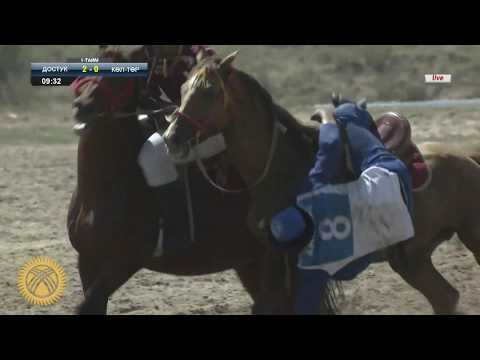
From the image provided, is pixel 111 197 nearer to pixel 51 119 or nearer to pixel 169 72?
pixel 169 72

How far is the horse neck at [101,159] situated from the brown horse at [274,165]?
2.69 ft

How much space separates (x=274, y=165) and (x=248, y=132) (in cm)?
22

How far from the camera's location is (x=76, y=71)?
212 inches

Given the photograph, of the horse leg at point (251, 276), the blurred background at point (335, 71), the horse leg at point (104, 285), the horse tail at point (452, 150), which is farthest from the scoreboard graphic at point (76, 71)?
the blurred background at point (335, 71)

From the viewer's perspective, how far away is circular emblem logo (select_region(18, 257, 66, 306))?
621 cm

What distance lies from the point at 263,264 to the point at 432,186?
111cm

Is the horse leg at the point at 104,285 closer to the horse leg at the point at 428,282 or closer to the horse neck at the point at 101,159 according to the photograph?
the horse neck at the point at 101,159

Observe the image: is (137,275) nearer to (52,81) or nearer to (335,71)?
(52,81)

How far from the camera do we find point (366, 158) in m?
4.58

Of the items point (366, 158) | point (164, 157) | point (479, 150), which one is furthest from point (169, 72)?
point (479, 150)

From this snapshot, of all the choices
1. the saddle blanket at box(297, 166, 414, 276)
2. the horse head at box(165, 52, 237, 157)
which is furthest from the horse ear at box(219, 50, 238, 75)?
the saddle blanket at box(297, 166, 414, 276)

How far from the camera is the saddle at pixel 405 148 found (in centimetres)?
510

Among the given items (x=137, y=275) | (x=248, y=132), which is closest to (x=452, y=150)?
(x=248, y=132)

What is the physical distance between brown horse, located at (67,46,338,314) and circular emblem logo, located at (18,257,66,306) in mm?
1161
